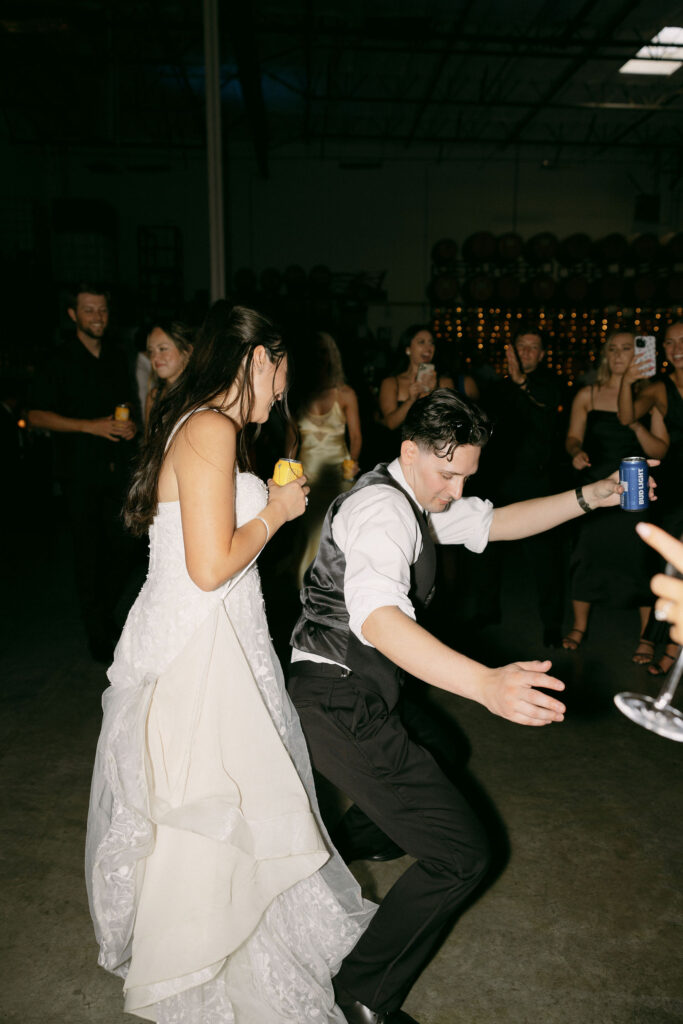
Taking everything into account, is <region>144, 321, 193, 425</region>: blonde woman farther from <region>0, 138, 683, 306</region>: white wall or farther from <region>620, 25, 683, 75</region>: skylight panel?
<region>0, 138, 683, 306</region>: white wall

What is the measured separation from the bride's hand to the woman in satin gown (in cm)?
223

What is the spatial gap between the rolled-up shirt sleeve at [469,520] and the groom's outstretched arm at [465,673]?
2.46ft

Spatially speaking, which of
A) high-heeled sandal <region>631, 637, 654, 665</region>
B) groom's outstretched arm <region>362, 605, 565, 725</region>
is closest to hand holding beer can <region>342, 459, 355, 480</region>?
high-heeled sandal <region>631, 637, 654, 665</region>

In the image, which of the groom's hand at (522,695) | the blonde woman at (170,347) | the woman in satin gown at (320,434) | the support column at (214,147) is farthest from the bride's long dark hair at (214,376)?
the support column at (214,147)

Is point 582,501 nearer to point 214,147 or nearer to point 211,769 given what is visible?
point 211,769

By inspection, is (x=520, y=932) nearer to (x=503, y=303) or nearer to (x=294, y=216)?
(x=503, y=303)

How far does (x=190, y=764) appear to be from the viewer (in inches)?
60.7

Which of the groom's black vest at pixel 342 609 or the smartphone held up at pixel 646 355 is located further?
the smartphone held up at pixel 646 355

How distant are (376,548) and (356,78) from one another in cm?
1139

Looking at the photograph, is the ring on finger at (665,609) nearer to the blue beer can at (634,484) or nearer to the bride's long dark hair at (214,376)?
the bride's long dark hair at (214,376)

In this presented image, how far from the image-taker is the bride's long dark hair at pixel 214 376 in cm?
164

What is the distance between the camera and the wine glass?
112 cm

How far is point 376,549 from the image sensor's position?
152cm

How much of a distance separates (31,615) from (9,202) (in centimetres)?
964
